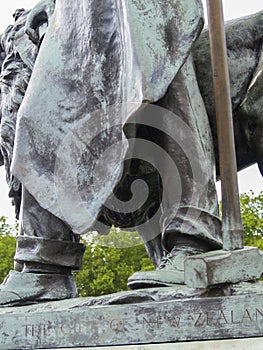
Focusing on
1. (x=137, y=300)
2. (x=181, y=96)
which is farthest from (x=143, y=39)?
(x=137, y=300)

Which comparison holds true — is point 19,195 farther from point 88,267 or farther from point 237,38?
point 88,267

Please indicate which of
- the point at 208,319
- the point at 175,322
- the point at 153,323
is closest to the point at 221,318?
the point at 208,319

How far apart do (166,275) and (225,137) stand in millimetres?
662

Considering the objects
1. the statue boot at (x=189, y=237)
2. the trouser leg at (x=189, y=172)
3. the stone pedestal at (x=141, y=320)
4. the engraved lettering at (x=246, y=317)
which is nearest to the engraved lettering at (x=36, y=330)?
the stone pedestal at (x=141, y=320)

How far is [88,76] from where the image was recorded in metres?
3.92

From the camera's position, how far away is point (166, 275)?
348cm

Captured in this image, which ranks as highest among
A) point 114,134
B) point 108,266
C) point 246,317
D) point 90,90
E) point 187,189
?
point 108,266

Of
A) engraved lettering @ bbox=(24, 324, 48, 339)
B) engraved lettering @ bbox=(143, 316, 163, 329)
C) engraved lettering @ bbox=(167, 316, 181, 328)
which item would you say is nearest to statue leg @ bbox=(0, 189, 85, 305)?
engraved lettering @ bbox=(24, 324, 48, 339)

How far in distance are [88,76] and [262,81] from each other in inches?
36.4

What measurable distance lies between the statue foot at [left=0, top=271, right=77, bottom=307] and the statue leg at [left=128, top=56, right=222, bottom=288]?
2.02 feet

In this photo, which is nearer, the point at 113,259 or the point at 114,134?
the point at 114,134

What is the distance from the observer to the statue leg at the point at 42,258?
3.95m

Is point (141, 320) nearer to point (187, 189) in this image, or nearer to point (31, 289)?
point (187, 189)

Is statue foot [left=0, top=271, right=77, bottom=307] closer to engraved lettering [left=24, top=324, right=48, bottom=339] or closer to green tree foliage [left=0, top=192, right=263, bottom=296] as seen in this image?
engraved lettering [left=24, top=324, right=48, bottom=339]
